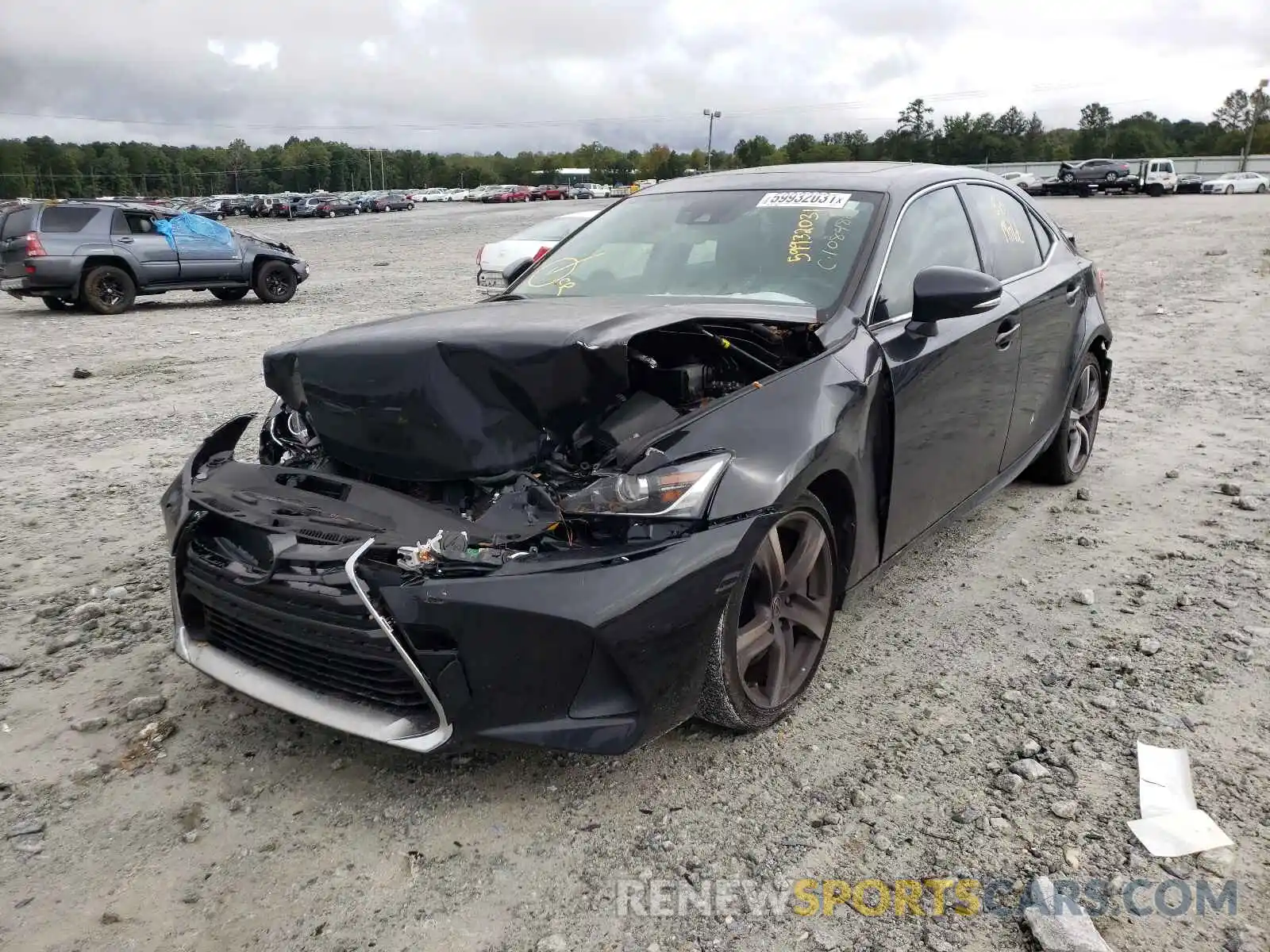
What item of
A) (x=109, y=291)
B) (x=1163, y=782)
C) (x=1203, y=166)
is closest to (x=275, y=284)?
(x=109, y=291)

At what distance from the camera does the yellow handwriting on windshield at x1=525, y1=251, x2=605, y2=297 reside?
4062 mm

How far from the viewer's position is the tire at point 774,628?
103 inches

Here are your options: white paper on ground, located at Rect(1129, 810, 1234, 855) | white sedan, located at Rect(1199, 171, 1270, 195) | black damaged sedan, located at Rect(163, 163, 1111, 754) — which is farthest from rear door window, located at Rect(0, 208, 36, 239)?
white sedan, located at Rect(1199, 171, 1270, 195)

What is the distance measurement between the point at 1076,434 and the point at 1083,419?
0.40 feet

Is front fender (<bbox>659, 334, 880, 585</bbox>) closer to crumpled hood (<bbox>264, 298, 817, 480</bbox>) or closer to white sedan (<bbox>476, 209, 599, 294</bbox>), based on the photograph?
crumpled hood (<bbox>264, 298, 817, 480</bbox>)

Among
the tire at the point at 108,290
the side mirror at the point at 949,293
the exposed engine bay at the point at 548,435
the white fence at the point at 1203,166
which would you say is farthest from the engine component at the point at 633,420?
the white fence at the point at 1203,166

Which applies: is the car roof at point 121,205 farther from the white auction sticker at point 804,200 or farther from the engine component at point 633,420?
the engine component at point 633,420

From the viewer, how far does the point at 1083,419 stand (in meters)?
5.28

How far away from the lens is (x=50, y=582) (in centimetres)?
411

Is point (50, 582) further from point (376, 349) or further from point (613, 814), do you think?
point (613, 814)

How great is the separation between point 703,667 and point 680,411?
0.80m

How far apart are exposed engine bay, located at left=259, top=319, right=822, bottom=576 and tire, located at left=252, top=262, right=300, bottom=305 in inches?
514

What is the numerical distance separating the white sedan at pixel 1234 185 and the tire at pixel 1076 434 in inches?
2137

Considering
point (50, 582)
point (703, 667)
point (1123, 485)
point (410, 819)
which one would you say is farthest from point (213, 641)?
point (1123, 485)
